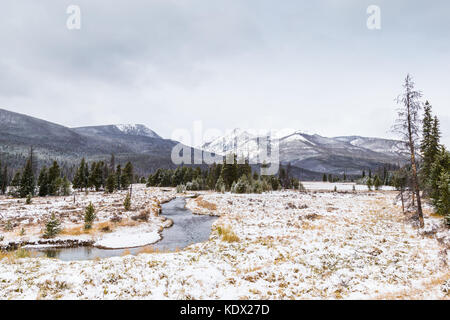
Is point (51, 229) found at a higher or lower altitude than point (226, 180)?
lower

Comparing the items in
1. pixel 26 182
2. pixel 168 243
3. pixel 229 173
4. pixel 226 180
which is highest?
pixel 229 173

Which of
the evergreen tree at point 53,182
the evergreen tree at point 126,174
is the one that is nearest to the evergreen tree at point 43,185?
the evergreen tree at point 53,182

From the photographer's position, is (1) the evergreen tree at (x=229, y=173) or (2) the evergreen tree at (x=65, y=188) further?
(1) the evergreen tree at (x=229, y=173)

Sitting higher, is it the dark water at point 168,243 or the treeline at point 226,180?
the treeline at point 226,180

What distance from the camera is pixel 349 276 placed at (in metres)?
10.1

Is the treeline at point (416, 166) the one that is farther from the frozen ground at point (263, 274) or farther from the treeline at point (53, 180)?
the treeline at point (53, 180)

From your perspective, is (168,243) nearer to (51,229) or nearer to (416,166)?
(51,229)

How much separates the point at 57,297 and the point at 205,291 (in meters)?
5.82

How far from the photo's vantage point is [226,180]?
76562 millimetres

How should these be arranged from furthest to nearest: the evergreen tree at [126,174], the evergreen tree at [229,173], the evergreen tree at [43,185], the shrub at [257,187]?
the evergreen tree at [126,174] < the evergreen tree at [229,173] < the shrub at [257,187] < the evergreen tree at [43,185]

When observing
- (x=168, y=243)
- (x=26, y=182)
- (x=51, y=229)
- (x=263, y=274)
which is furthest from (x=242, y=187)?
(x=26, y=182)

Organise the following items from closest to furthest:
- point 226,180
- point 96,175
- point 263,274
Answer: point 263,274, point 226,180, point 96,175

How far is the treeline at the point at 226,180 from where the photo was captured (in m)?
70.1
